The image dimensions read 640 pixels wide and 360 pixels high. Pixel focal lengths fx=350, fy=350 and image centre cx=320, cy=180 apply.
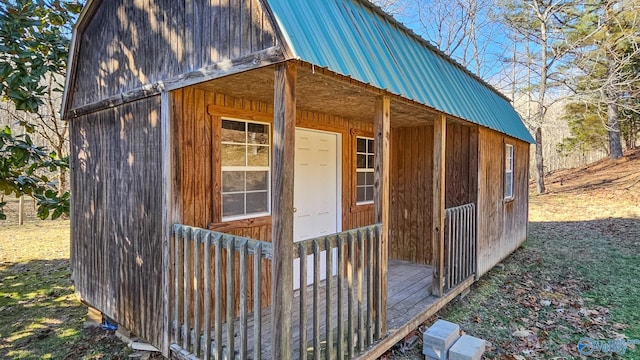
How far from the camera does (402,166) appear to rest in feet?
21.5

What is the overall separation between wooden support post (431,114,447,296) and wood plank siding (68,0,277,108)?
2.72m

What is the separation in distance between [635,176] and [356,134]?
51.3 ft

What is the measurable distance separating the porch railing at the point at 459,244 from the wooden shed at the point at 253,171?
33mm

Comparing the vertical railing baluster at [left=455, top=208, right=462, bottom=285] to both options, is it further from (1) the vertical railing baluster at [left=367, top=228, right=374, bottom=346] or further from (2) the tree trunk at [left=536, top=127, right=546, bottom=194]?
(2) the tree trunk at [left=536, top=127, right=546, bottom=194]

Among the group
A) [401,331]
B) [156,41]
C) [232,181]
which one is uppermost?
[156,41]

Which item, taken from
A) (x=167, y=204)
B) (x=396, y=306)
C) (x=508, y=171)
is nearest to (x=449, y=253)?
(x=396, y=306)

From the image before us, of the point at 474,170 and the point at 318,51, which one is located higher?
the point at 318,51

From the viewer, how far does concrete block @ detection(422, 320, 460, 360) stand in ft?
11.3

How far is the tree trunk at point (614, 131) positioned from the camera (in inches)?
649

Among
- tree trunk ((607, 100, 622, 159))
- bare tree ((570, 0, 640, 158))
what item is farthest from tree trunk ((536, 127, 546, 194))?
tree trunk ((607, 100, 622, 159))

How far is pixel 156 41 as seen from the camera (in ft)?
11.4

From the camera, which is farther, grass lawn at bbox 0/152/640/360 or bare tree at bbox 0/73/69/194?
bare tree at bbox 0/73/69/194

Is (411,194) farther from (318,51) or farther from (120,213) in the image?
(120,213)

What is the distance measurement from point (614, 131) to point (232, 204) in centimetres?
2056
